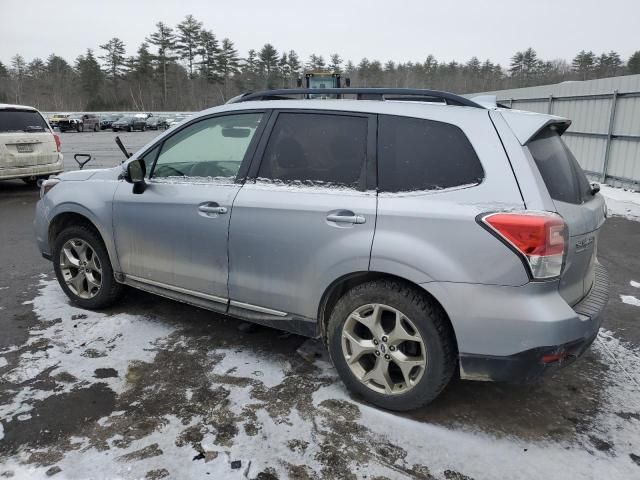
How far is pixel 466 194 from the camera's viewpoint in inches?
102

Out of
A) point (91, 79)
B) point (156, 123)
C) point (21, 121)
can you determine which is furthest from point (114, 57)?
point (21, 121)

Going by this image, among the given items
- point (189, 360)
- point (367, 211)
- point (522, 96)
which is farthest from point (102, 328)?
point (522, 96)

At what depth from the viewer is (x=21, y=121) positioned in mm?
10188

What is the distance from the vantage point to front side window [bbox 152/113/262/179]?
356 centimetres

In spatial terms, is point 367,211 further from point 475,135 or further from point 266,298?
point 266,298

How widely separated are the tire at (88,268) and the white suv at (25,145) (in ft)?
22.1

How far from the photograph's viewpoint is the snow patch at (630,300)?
470 centimetres

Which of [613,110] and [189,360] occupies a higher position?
[613,110]

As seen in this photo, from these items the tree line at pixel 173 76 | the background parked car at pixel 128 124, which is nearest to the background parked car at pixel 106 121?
the background parked car at pixel 128 124

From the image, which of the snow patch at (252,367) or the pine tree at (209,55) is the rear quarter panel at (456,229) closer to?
the snow patch at (252,367)

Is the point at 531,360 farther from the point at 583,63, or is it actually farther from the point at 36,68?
the point at 36,68

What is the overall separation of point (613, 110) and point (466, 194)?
11.3 metres

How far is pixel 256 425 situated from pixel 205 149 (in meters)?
2.13

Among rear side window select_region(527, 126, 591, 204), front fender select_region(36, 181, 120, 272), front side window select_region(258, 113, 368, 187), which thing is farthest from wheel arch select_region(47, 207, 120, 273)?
rear side window select_region(527, 126, 591, 204)
